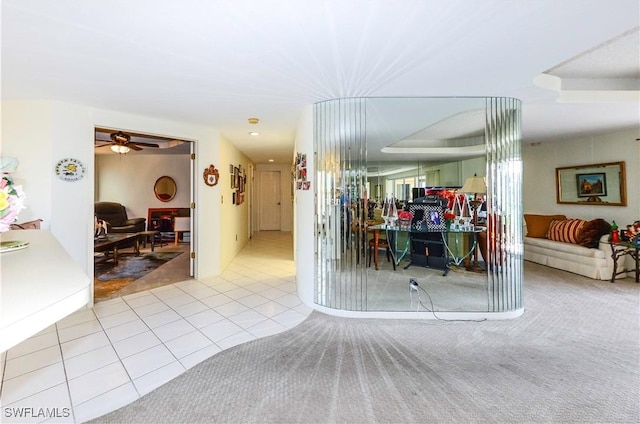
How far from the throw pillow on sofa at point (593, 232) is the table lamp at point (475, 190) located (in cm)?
196

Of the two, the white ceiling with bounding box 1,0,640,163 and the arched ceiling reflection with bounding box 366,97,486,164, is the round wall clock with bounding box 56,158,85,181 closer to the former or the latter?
the white ceiling with bounding box 1,0,640,163

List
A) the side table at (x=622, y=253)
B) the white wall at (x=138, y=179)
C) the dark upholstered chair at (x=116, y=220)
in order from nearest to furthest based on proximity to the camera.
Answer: the side table at (x=622, y=253)
the dark upholstered chair at (x=116, y=220)
the white wall at (x=138, y=179)

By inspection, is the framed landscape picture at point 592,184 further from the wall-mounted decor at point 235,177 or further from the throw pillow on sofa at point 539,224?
the wall-mounted decor at point 235,177

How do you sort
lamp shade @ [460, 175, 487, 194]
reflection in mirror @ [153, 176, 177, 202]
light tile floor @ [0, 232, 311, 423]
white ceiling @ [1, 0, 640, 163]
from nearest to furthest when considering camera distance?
1. white ceiling @ [1, 0, 640, 163]
2. light tile floor @ [0, 232, 311, 423]
3. lamp shade @ [460, 175, 487, 194]
4. reflection in mirror @ [153, 176, 177, 202]

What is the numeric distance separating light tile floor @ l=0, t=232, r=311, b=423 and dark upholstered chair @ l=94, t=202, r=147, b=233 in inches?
138

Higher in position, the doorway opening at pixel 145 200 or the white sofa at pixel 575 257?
the doorway opening at pixel 145 200

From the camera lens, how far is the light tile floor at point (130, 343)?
5.28 ft

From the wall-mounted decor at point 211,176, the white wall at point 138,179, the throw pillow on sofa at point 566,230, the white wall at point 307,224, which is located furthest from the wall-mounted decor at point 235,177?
the throw pillow on sofa at point 566,230

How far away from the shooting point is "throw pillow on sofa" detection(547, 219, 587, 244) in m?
4.28

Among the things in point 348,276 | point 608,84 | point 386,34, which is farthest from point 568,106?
point 348,276

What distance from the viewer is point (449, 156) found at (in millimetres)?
3873

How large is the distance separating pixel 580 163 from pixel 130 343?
678cm

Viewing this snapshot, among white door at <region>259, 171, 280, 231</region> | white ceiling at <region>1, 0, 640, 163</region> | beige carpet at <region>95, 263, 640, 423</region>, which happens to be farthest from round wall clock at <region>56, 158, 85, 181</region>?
white door at <region>259, 171, 280, 231</region>

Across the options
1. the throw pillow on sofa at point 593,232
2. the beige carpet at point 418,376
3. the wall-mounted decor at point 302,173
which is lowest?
the beige carpet at point 418,376
